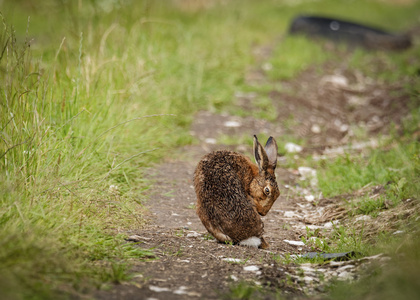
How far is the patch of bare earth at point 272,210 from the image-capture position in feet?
11.1

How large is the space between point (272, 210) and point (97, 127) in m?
2.02

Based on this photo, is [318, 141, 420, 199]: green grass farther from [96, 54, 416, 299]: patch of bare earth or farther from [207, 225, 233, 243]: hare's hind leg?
[207, 225, 233, 243]: hare's hind leg

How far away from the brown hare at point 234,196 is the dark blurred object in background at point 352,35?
876cm

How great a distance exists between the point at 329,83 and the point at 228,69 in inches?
80.4

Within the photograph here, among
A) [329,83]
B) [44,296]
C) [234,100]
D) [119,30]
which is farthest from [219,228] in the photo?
[329,83]

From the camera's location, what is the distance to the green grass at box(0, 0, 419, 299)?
325cm

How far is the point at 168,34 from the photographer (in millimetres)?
9570

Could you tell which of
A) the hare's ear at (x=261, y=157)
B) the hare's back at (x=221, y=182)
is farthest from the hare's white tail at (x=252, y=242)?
the hare's ear at (x=261, y=157)

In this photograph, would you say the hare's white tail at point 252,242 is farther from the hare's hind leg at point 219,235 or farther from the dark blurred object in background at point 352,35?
the dark blurred object in background at point 352,35

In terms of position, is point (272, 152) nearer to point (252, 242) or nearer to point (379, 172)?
point (252, 242)

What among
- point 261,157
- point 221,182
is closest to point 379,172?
point 261,157

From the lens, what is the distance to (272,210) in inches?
207

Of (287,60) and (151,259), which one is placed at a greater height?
(287,60)

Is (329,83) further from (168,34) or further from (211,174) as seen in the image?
(211,174)
